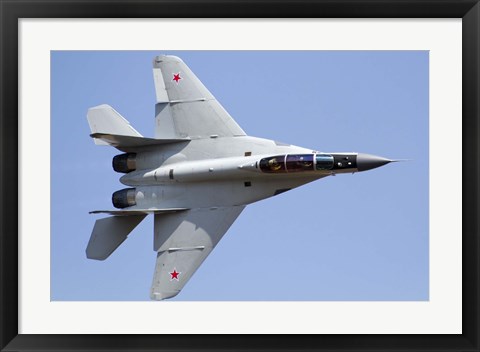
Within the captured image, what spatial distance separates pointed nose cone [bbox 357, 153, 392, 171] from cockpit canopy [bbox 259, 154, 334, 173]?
447mm

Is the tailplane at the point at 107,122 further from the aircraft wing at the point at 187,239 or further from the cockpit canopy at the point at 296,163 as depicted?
the cockpit canopy at the point at 296,163

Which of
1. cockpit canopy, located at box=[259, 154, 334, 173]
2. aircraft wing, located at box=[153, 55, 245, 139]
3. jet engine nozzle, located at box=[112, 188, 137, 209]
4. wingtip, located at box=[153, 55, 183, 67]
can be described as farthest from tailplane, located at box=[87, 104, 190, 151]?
cockpit canopy, located at box=[259, 154, 334, 173]

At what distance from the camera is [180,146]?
44.1 feet

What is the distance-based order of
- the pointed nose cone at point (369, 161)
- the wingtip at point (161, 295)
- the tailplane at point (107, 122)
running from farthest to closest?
the tailplane at point (107, 122), the wingtip at point (161, 295), the pointed nose cone at point (369, 161)

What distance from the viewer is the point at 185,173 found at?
13133 mm

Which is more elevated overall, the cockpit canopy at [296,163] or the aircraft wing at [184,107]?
the aircraft wing at [184,107]


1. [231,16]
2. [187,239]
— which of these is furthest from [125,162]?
[231,16]

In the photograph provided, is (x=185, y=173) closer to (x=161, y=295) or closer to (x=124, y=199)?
(x=124, y=199)

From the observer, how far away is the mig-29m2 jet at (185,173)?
12.9m

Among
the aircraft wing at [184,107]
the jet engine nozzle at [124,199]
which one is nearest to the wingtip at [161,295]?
the jet engine nozzle at [124,199]

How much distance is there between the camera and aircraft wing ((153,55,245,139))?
44.1 feet

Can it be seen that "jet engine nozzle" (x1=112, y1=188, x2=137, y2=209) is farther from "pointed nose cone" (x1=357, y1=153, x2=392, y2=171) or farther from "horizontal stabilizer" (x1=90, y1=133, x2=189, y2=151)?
"pointed nose cone" (x1=357, y1=153, x2=392, y2=171)

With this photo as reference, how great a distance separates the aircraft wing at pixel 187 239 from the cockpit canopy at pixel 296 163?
99 centimetres

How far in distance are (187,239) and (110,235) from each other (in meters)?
1.46
